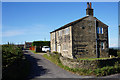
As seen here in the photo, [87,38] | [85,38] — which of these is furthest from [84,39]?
[87,38]

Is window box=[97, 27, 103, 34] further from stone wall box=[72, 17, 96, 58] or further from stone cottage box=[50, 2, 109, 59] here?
stone wall box=[72, 17, 96, 58]

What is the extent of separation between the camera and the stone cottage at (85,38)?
22.9 metres

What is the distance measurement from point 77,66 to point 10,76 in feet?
29.5

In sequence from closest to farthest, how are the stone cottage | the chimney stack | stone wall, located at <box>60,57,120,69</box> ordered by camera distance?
stone wall, located at <box>60,57,120,69</box> < the stone cottage < the chimney stack

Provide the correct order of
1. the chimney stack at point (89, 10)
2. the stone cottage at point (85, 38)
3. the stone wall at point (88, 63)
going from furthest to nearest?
1. the chimney stack at point (89, 10)
2. the stone cottage at point (85, 38)
3. the stone wall at point (88, 63)

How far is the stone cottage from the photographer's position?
2286 cm

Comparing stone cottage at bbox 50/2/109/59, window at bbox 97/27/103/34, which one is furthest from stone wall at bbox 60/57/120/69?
window at bbox 97/27/103/34

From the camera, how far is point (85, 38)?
24.0 metres

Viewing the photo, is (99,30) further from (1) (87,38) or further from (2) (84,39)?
(2) (84,39)

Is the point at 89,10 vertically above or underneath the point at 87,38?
above

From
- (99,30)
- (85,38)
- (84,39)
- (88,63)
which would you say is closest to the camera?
(88,63)

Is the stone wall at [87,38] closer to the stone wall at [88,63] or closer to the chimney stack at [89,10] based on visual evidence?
the chimney stack at [89,10]

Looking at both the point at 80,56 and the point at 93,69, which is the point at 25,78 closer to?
the point at 93,69

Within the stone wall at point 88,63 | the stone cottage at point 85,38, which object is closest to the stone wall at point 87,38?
the stone cottage at point 85,38
